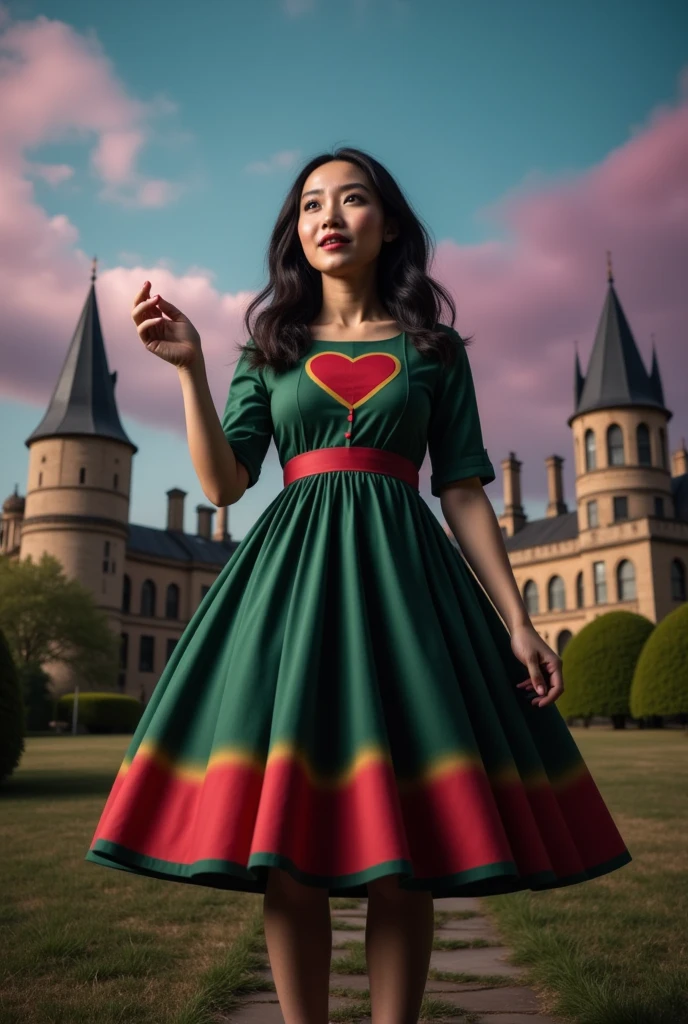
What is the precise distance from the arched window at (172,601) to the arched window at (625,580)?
28647mm

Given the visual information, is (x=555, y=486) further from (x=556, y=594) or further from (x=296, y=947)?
(x=296, y=947)

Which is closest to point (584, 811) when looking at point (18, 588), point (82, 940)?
point (82, 940)

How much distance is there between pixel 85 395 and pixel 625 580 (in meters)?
30.1

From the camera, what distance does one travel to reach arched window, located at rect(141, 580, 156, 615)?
192 feet

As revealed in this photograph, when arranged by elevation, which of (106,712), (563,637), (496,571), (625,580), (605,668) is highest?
(625,580)

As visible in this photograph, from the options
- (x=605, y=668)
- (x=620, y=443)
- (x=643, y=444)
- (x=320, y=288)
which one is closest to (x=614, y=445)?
(x=620, y=443)

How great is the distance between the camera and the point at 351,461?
254 cm

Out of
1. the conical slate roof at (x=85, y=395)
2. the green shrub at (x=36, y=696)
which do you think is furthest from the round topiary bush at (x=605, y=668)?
the conical slate roof at (x=85, y=395)

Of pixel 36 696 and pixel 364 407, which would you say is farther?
pixel 36 696

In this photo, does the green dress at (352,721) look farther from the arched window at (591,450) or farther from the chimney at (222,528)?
the chimney at (222,528)

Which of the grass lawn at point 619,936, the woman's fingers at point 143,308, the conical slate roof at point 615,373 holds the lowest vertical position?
the grass lawn at point 619,936

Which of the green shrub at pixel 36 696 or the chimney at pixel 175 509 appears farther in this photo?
the chimney at pixel 175 509

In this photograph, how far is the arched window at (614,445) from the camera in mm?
47719

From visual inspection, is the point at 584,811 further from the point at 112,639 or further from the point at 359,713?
the point at 112,639
